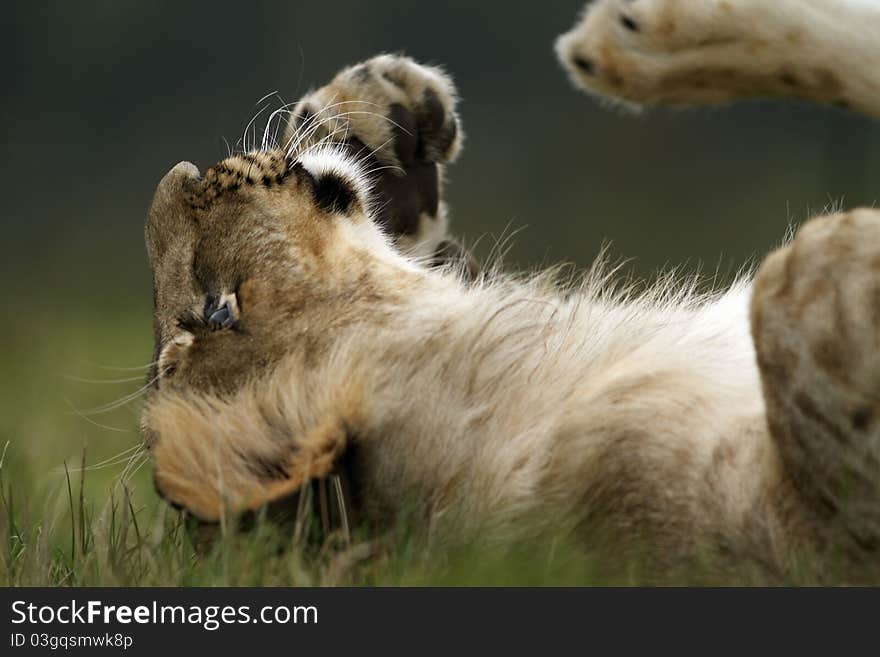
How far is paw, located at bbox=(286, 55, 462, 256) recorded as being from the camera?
3.00 metres

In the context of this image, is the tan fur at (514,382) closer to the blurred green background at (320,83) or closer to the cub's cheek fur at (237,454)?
the cub's cheek fur at (237,454)

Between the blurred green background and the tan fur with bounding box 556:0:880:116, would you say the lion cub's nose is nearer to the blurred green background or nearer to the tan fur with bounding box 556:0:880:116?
the tan fur with bounding box 556:0:880:116

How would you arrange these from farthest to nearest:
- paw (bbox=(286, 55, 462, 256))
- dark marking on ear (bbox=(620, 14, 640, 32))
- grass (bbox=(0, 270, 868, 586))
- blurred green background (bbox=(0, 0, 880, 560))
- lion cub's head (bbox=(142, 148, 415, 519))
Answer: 1. blurred green background (bbox=(0, 0, 880, 560))
2. paw (bbox=(286, 55, 462, 256))
3. dark marking on ear (bbox=(620, 14, 640, 32))
4. lion cub's head (bbox=(142, 148, 415, 519))
5. grass (bbox=(0, 270, 868, 586))

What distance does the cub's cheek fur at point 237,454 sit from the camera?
230cm

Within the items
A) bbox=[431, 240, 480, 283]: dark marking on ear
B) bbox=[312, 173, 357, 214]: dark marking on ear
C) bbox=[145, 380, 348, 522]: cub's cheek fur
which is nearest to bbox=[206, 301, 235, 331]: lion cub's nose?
bbox=[145, 380, 348, 522]: cub's cheek fur

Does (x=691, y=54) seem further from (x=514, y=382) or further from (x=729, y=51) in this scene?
(x=514, y=382)

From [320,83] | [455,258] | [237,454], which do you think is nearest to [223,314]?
[237,454]

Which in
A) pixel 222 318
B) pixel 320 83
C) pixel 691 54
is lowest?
pixel 222 318

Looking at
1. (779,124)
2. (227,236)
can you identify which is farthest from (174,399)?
(779,124)

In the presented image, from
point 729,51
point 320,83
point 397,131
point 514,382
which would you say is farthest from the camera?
point 320,83

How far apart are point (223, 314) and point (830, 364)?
110 cm

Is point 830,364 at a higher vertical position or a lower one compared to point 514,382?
lower

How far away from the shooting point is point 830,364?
2068mm

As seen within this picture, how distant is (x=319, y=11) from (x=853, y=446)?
7697 millimetres
